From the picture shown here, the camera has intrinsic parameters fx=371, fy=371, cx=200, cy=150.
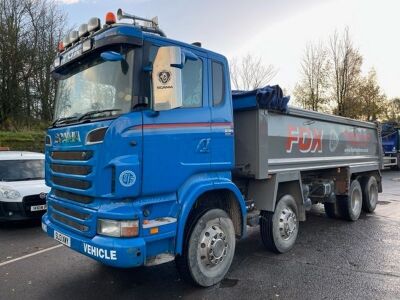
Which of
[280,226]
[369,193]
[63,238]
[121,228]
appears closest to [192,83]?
[121,228]

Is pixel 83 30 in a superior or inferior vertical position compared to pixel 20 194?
superior

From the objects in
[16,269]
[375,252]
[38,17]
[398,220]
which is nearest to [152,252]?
[16,269]

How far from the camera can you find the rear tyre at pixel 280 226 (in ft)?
18.7

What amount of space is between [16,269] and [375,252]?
5504 mm

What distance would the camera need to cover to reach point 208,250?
4469 millimetres

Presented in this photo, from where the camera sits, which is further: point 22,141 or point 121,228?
point 22,141

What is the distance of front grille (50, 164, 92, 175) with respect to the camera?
12.7 feet

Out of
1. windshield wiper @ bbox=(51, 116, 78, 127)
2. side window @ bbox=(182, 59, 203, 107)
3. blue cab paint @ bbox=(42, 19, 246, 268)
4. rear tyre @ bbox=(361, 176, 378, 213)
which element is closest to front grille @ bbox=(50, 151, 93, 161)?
blue cab paint @ bbox=(42, 19, 246, 268)

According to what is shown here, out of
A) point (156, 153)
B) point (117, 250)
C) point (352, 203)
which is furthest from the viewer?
point (352, 203)

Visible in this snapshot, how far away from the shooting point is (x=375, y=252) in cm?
603

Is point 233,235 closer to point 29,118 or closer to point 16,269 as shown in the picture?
point 16,269

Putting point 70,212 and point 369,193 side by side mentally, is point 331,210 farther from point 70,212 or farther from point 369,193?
point 70,212

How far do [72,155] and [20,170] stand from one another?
5288 mm

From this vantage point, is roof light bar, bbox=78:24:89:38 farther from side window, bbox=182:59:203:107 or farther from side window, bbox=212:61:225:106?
side window, bbox=212:61:225:106
